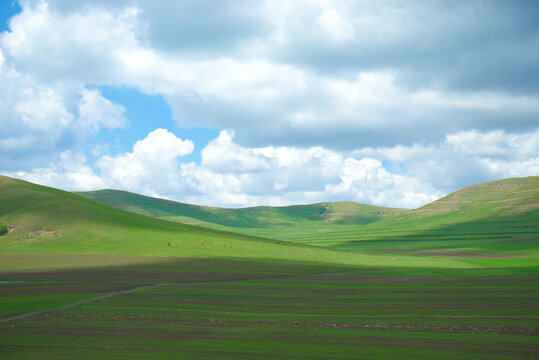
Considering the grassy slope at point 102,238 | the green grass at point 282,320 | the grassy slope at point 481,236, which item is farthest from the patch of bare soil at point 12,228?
the grassy slope at point 481,236

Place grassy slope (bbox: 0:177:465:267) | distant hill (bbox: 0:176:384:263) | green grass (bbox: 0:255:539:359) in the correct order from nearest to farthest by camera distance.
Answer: green grass (bbox: 0:255:539:359) < grassy slope (bbox: 0:177:465:267) < distant hill (bbox: 0:176:384:263)

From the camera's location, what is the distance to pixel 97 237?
87875 mm

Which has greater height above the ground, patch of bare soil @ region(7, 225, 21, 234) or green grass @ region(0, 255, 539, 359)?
patch of bare soil @ region(7, 225, 21, 234)

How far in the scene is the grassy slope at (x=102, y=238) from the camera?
80.5 m

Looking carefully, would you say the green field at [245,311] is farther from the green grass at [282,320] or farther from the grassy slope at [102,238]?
the grassy slope at [102,238]

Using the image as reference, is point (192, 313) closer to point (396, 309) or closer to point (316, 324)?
point (316, 324)

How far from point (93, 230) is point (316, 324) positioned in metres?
75.8

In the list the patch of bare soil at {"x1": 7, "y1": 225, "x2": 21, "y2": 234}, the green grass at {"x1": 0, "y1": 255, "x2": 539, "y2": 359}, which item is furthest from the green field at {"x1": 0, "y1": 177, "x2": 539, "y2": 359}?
the patch of bare soil at {"x1": 7, "y1": 225, "x2": 21, "y2": 234}

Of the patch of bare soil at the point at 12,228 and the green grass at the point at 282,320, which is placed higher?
the patch of bare soil at the point at 12,228

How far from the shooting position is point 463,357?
19.7 m

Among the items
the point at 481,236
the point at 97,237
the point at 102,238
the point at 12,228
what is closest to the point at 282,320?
the point at 102,238

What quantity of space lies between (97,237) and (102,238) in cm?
114

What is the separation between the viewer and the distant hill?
8075 cm

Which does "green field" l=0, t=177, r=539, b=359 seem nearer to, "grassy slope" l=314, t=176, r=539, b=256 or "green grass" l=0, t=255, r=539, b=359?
"green grass" l=0, t=255, r=539, b=359
